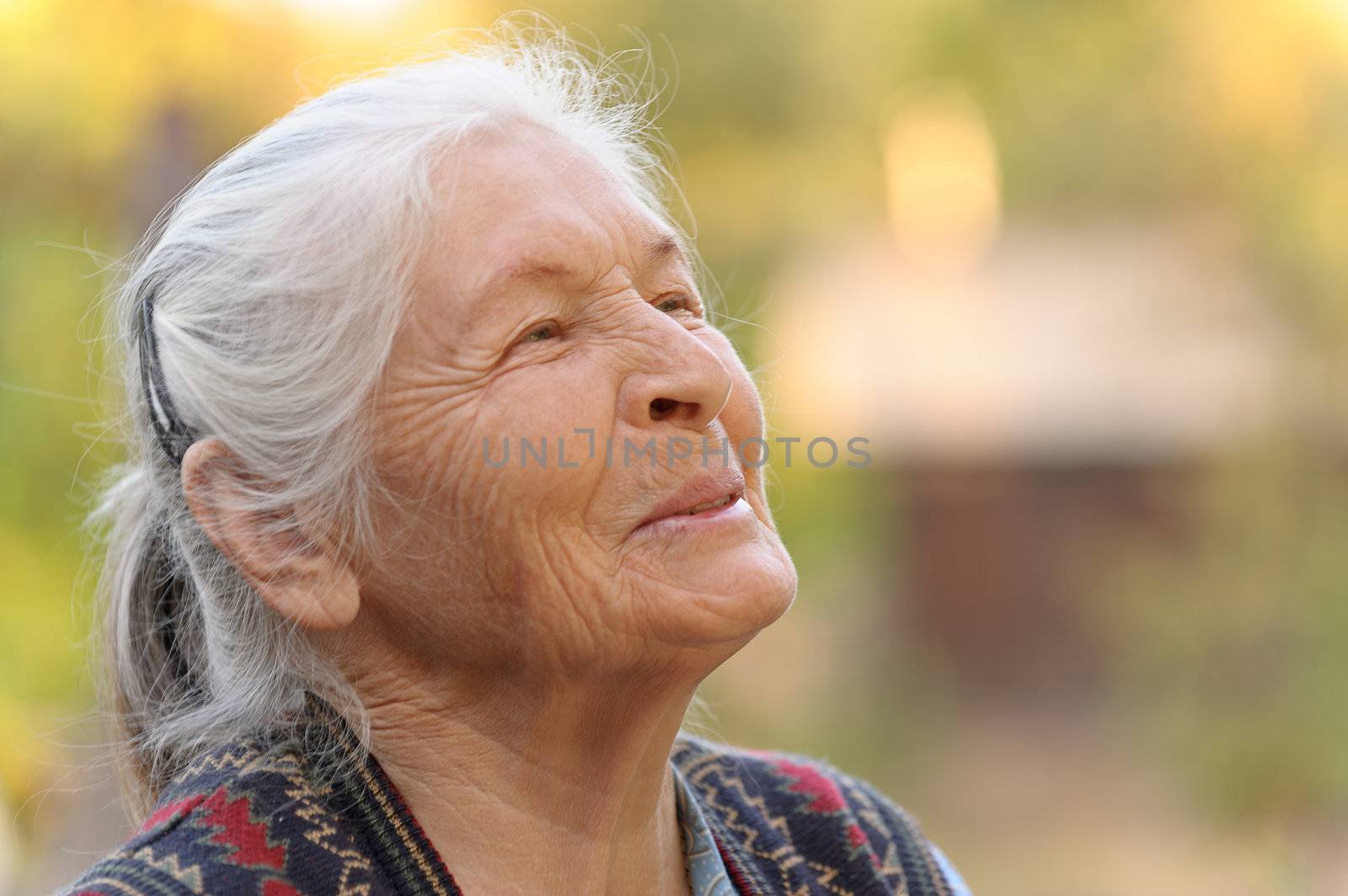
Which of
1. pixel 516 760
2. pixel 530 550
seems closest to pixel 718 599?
pixel 530 550

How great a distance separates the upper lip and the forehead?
35cm

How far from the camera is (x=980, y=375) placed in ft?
39.0

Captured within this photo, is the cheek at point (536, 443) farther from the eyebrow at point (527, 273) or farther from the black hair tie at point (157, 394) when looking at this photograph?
the black hair tie at point (157, 394)

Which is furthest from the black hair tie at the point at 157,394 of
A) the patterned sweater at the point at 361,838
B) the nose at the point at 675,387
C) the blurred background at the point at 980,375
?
the blurred background at the point at 980,375

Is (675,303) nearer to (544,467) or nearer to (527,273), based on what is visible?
(527,273)

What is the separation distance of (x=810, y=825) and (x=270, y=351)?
121 cm

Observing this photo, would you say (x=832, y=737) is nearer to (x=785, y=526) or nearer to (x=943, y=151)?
(x=785, y=526)

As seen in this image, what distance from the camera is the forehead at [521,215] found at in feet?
5.62

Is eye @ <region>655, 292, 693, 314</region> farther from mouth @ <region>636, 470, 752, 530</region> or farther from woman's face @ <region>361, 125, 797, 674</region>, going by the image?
mouth @ <region>636, 470, 752, 530</region>

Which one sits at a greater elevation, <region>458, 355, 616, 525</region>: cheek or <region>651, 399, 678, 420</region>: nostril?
<region>651, 399, 678, 420</region>: nostril

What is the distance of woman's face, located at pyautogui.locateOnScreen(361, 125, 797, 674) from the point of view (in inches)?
66.3

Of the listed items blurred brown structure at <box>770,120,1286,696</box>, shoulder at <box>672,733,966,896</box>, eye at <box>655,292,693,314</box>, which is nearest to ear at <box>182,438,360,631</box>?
eye at <box>655,292,693,314</box>

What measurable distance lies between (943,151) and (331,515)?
986 centimetres

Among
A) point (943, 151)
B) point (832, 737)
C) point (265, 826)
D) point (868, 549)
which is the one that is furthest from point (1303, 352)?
point (265, 826)
